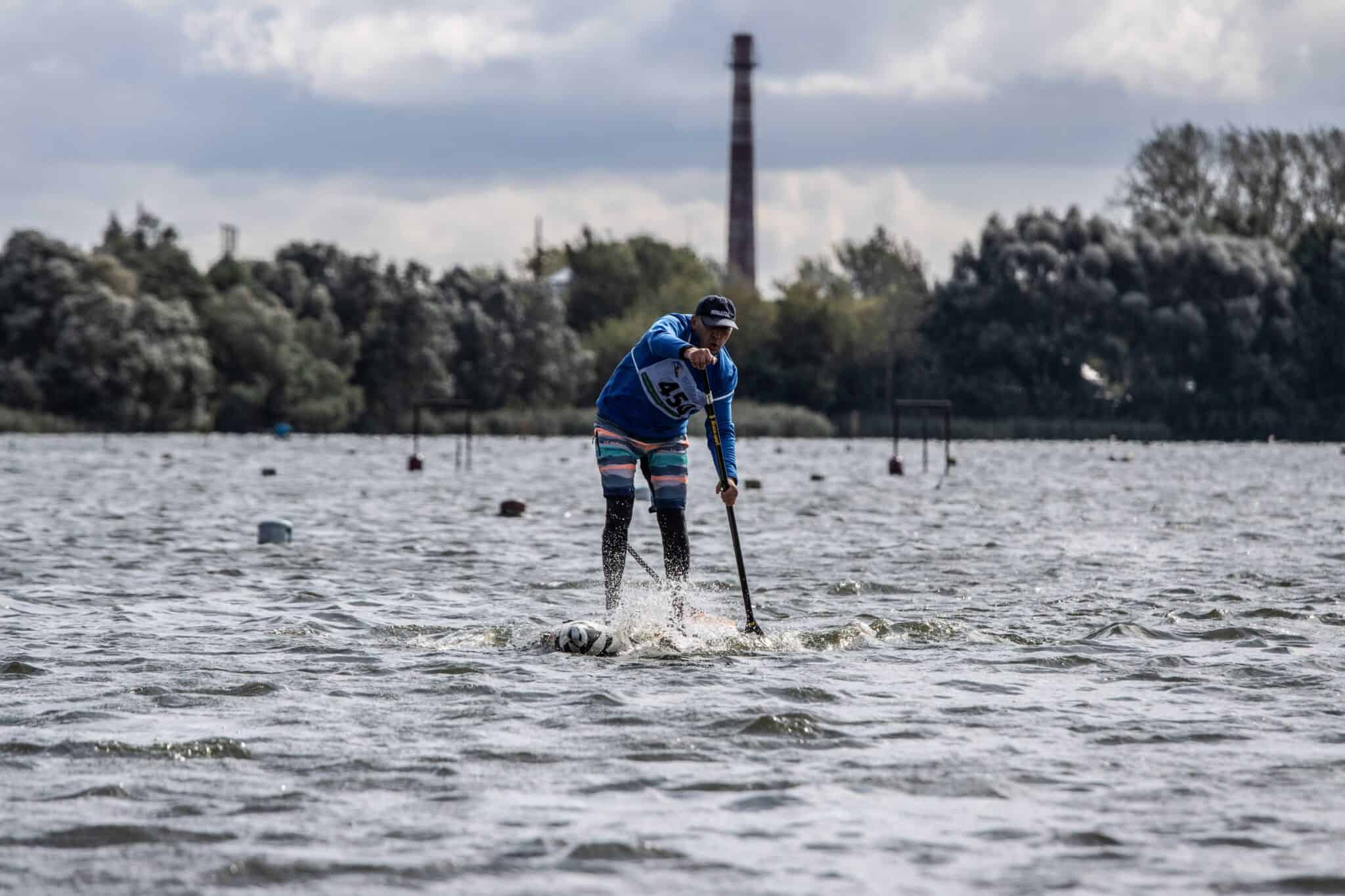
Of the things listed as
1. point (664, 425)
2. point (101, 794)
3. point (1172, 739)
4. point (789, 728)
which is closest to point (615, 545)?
point (664, 425)

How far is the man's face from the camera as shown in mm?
13078

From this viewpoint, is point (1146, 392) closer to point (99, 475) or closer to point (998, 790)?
point (99, 475)

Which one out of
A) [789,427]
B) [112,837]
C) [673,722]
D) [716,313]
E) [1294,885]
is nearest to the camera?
[1294,885]

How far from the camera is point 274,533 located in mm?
22172

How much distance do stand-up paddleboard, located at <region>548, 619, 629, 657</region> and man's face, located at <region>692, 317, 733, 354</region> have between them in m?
2.03

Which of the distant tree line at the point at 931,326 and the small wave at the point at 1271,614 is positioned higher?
the distant tree line at the point at 931,326

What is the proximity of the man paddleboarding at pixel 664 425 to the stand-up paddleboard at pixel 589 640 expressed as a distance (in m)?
1.00

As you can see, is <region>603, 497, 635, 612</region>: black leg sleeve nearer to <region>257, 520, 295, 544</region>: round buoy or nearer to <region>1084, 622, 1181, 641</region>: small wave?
<region>1084, 622, 1181, 641</region>: small wave

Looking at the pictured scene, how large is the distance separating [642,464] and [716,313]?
4.11 feet

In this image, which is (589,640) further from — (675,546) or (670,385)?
(670,385)

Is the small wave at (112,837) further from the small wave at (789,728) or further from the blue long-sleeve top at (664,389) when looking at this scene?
the blue long-sleeve top at (664,389)

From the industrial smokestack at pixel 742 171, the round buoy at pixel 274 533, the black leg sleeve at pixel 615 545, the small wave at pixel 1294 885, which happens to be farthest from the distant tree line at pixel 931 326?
the small wave at pixel 1294 885

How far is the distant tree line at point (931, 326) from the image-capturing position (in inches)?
3706

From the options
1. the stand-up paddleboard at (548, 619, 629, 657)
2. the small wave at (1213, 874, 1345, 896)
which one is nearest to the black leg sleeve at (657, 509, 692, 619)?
the stand-up paddleboard at (548, 619, 629, 657)
